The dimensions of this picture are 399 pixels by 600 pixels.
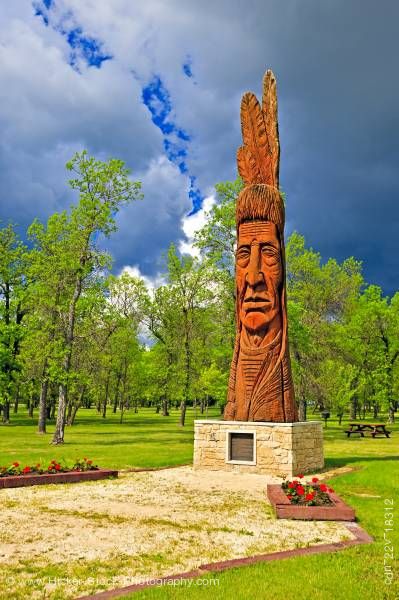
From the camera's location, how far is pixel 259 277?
47.2 feet

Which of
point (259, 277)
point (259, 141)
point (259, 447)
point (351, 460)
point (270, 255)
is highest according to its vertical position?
point (259, 141)

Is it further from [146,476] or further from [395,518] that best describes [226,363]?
[395,518]

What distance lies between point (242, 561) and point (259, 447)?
767 cm

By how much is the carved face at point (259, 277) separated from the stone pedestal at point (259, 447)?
281 cm

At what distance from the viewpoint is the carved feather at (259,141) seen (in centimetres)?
1564

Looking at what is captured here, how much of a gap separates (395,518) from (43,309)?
74.6 feet

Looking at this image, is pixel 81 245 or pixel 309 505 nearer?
pixel 309 505

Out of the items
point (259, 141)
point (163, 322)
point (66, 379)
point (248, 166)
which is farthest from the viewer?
point (163, 322)

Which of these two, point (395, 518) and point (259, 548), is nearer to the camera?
point (259, 548)

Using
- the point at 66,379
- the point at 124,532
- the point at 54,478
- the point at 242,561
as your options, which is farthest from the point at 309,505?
the point at 66,379

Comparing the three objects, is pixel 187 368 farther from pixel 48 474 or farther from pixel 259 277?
pixel 48 474

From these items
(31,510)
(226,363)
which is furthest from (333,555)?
(226,363)

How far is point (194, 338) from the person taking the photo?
35.6 meters

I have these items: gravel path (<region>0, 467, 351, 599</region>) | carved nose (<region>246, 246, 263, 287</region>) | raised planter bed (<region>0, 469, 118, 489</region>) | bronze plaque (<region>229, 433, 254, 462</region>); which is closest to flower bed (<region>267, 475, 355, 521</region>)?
gravel path (<region>0, 467, 351, 599</region>)
